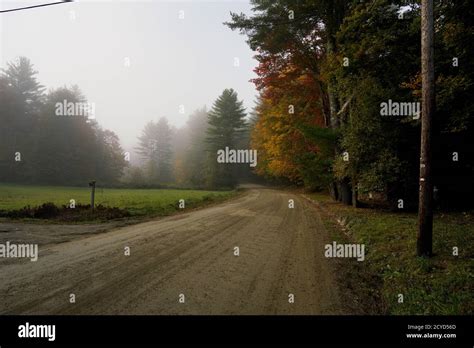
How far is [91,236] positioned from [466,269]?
35.1 ft

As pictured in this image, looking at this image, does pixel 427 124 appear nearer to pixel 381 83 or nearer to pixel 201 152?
pixel 381 83

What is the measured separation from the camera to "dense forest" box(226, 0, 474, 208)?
8.62 m

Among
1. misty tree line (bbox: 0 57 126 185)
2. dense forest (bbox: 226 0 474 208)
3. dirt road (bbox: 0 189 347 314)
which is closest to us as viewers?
dirt road (bbox: 0 189 347 314)

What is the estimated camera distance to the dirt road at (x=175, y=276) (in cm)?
436

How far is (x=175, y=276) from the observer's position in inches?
220

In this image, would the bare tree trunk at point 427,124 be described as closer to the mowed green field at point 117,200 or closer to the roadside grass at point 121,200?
the roadside grass at point 121,200

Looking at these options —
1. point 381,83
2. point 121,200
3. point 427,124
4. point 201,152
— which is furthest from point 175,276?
point 201,152

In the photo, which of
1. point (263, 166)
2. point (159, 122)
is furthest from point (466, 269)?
point (159, 122)

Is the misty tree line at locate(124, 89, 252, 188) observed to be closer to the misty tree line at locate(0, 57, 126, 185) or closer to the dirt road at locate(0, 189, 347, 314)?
the misty tree line at locate(0, 57, 126, 185)

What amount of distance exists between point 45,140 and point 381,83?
51.1 metres

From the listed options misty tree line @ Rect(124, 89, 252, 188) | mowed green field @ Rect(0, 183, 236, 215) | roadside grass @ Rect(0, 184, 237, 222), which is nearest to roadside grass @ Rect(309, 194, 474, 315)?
roadside grass @ Rect(0, 184, 237, 222)

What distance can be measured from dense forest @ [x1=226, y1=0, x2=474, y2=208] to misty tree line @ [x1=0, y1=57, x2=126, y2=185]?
40.6 meters

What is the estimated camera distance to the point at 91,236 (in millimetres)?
9141

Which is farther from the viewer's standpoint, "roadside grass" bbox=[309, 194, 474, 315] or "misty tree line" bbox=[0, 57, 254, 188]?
"misty tree line" bbox=[0, 57, 254, 188]
